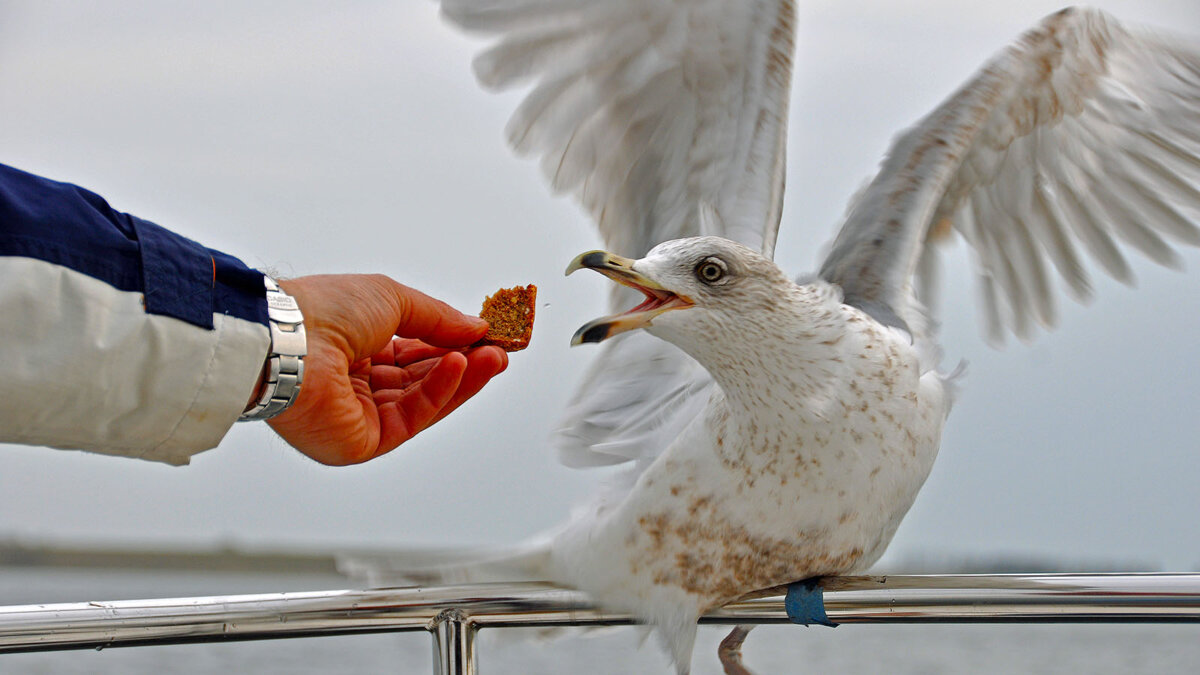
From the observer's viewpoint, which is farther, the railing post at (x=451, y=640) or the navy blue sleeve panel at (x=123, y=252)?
the railing post at (x=451, y=640)

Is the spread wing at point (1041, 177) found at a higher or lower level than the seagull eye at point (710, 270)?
higher

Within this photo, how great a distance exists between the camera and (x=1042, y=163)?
230 cm

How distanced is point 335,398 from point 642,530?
0.57 metres

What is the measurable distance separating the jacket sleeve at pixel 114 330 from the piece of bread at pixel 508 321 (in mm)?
452

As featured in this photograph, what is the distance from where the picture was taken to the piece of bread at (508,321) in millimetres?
1600

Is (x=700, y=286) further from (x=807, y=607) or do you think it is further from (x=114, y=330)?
(x=114, y=330)

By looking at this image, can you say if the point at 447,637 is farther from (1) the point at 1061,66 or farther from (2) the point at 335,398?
(1) the point at 1061,66

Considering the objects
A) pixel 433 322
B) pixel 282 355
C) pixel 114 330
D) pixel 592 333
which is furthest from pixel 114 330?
pixel 592 333

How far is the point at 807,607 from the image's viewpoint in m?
1.38

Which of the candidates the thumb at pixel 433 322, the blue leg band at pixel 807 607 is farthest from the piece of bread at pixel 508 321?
the blue leg band at pixel 807 607

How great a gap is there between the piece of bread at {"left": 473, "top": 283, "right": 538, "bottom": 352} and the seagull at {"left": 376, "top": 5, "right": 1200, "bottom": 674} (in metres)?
0.15

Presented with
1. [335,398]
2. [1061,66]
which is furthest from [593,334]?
[1061,66]

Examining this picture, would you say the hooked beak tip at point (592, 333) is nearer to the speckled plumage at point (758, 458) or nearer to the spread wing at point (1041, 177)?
the speckled plumage at point (758, 458)

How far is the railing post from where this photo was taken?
4.25ft
